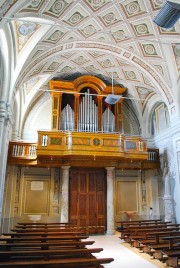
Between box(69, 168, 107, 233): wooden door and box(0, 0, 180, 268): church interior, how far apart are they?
5 centimetres

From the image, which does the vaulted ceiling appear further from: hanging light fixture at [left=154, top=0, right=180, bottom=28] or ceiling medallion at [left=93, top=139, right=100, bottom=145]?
ceiling medallion at [left=93, top=139, right=100, bottom=145]

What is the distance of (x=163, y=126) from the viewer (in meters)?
12.1

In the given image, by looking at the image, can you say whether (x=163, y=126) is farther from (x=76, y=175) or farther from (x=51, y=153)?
(x=51, y=153)

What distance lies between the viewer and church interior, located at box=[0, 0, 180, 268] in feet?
28.0

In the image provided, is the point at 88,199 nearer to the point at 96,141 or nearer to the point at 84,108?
the point at 96,141

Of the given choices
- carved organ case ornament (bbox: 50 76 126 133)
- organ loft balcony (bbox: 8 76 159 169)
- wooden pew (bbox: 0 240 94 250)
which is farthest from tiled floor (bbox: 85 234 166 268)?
carved organ case ornament (bbox: 50 76 126 133)

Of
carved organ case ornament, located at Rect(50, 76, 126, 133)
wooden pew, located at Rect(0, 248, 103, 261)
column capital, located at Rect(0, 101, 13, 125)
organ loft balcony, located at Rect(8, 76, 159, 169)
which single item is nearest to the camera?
wooden pew, located at Rect(0, 248, 103, 261)

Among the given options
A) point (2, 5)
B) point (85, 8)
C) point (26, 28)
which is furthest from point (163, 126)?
point (2, 5)

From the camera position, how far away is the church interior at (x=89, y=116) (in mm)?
8523

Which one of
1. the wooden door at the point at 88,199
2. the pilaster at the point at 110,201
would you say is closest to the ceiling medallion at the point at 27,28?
the wooden door at the point at 88,199

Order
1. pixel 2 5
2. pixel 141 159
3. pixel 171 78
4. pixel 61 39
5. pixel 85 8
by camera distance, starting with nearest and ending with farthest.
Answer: pixel 2 5 < pixel 85 8 < pixel 61 39 < pixel 171 78 < pixel 141 159

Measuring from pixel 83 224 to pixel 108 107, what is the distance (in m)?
5.92

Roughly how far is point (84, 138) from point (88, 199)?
10.8ft

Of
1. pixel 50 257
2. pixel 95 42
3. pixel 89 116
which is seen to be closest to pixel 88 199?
pixel 89 116
